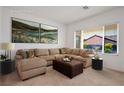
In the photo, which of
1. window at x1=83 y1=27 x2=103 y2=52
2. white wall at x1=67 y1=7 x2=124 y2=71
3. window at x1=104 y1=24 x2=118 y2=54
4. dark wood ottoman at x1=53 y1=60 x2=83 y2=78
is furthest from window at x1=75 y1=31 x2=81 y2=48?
dark wood ottoman at x1=53 y1=60 x2=83 y2=78

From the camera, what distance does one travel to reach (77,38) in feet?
17.8

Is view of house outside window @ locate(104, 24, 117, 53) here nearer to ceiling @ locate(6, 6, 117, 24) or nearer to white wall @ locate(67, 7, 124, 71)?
white wall @ locate(67, 7, 124, 71)

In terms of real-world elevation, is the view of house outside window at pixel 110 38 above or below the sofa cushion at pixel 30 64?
above

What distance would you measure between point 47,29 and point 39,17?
80cm

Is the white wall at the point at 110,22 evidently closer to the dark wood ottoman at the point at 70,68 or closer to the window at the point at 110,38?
the window at the point at 110,38

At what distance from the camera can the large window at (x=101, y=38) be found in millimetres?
3617

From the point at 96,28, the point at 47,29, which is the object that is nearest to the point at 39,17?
the point at 47,29

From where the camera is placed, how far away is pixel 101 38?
13.6 feet

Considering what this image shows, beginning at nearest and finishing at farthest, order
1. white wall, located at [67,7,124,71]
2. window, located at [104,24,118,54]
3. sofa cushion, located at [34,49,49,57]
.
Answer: white wall, located at [67,7,124,71] → window, located at [104,24,118,54] → sofa cushion, located at [34,49,49,57]

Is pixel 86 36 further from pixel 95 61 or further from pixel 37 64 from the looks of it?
pixel 37 64

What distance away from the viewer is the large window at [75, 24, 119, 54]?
3617mm

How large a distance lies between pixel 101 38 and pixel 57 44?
8.67 feet

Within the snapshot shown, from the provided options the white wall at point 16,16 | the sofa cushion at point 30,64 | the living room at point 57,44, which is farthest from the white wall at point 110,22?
the sofa cushion at point 30,64
